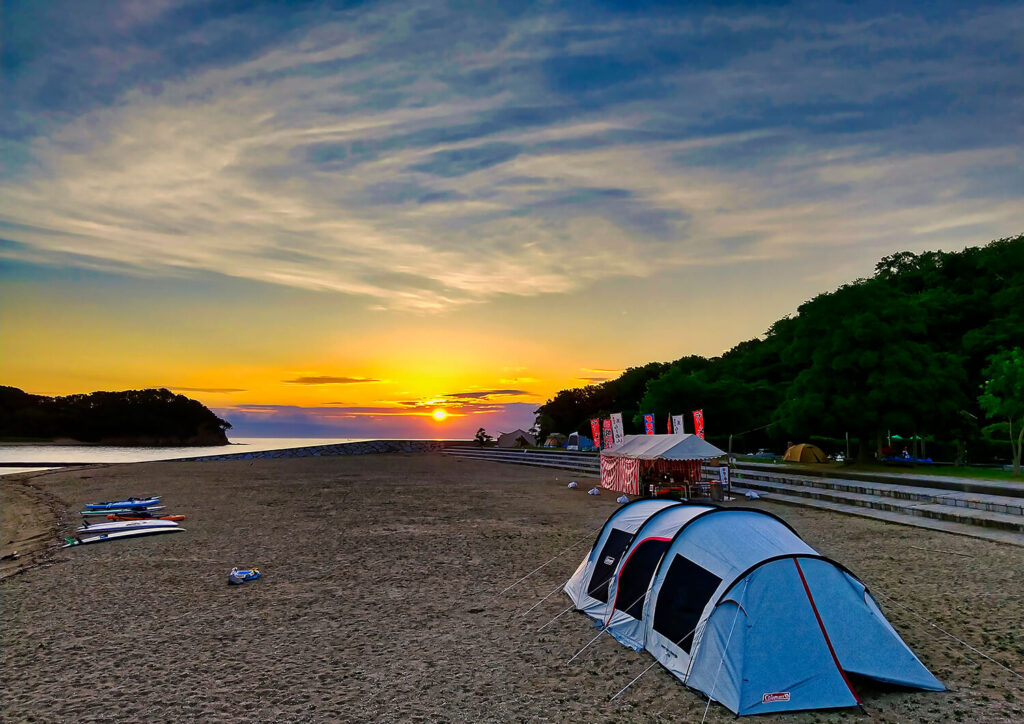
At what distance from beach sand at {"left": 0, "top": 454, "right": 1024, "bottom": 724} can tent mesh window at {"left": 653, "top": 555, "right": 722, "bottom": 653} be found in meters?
0.58

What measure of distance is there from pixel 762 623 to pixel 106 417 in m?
182

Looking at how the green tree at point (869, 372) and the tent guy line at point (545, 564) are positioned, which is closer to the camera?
the tent guy line at point (545, 564)

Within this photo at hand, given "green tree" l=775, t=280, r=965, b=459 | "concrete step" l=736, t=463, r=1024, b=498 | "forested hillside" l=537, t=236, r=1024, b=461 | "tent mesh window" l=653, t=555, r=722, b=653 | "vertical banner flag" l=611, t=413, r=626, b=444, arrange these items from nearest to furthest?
"tent mesh window" l=653, t=555, r=722, b=653
"concrete step" l=736, t=463, r=1024, b=498
"green tree" l=775, t=280, r=965, b=459
"forested hillside" l=537, t=236, r=1024, b=461
"vertical banner flag" l=611, t=413, r=626, b=444

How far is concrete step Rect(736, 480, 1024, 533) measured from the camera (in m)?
17.5

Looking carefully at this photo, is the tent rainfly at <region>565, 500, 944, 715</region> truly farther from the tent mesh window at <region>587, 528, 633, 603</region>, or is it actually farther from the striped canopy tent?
the striped canopy tent

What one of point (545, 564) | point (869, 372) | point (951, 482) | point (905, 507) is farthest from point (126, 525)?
point (869, 372)

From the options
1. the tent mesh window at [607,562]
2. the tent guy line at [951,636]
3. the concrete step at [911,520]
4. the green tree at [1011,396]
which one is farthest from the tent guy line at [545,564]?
the green tree at [1011,396]

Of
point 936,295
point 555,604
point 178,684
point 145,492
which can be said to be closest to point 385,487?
point 145,492

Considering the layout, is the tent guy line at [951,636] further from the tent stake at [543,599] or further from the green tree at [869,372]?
the green tree at [869,372]

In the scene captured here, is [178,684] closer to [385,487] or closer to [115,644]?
[115,644]

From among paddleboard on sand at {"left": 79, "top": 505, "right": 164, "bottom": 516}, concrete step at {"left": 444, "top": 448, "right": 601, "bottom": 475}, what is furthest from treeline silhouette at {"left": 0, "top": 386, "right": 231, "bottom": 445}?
paddleboard on sand at {"left": 79, "top": 505, "right": 164, "bottom": 516}

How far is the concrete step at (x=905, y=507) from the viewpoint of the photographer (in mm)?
17531

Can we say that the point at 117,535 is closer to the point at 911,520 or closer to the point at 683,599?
the point at 683,599

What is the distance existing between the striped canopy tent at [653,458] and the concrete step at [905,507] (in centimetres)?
403
